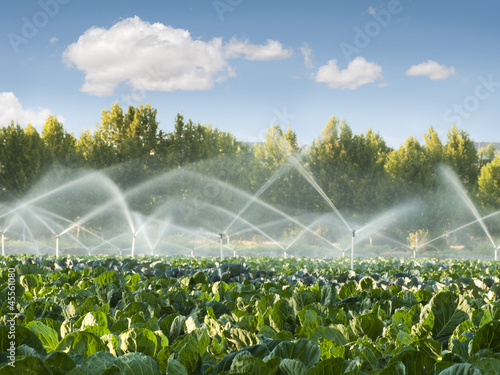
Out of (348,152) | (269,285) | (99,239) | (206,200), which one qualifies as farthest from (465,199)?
(269,285)

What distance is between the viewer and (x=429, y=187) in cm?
2894

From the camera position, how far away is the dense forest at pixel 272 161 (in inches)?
1136

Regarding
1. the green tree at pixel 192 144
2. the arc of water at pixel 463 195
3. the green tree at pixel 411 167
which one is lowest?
the arc of water at pixel 463 195

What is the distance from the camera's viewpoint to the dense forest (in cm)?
2884

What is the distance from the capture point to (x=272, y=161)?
31578 mm

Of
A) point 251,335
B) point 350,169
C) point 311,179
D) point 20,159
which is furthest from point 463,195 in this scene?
point 251,335

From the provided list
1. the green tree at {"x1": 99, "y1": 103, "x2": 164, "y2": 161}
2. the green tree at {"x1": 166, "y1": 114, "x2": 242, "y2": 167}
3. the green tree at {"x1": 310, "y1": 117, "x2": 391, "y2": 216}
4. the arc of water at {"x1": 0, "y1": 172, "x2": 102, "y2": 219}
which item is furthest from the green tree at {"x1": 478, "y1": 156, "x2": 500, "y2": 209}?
the arc of water at {"x1": 0, "y1": 172, "x2": 102, "y2": 219}

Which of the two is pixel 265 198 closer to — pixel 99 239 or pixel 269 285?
pixel 99 239

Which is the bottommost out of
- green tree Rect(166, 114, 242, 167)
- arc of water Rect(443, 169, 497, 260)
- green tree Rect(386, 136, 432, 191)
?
arc of water Rect(443, 169, 497, 260)

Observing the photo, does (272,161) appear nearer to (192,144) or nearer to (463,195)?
(192,144)

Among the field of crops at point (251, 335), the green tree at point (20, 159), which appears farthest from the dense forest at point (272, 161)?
the field of crops at point (251, 335)

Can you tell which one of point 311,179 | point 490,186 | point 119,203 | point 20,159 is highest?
point 20,159

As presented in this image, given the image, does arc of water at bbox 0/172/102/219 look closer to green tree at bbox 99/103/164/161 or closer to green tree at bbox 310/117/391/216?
green tree at bbox 99/103/164/161

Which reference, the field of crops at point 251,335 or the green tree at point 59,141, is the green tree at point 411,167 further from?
the field of crops at point 251,335
